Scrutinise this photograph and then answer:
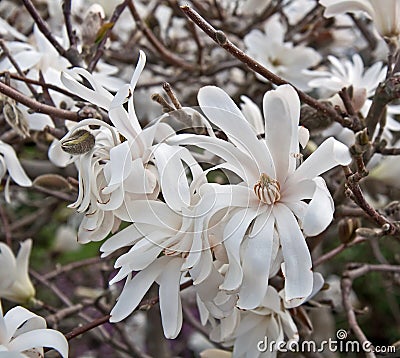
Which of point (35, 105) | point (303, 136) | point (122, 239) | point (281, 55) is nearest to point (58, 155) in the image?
point (35, 105)

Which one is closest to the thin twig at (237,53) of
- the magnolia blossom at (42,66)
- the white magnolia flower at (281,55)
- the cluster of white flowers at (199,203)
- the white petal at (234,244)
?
the cluster of white flowers at (199,203)

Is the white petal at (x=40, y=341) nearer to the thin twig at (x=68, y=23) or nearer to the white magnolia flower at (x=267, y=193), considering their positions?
the white magnolia flower at (x=267, y=193)

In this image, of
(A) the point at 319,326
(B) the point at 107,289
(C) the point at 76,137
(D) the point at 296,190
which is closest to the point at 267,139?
(D) the point at 296,190

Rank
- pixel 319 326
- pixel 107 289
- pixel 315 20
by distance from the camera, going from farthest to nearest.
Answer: pixel 319 326, pixel 315 20, pixel 107 289

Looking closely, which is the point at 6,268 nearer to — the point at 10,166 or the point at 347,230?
the point at 10,166

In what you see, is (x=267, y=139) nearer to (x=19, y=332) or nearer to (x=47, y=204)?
(x=19, y=332)

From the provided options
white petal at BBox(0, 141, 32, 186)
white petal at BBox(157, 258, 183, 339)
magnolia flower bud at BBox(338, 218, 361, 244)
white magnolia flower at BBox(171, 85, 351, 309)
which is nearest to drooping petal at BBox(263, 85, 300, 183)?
white magnolia flower at BBox(171, 85, 351, 309)
